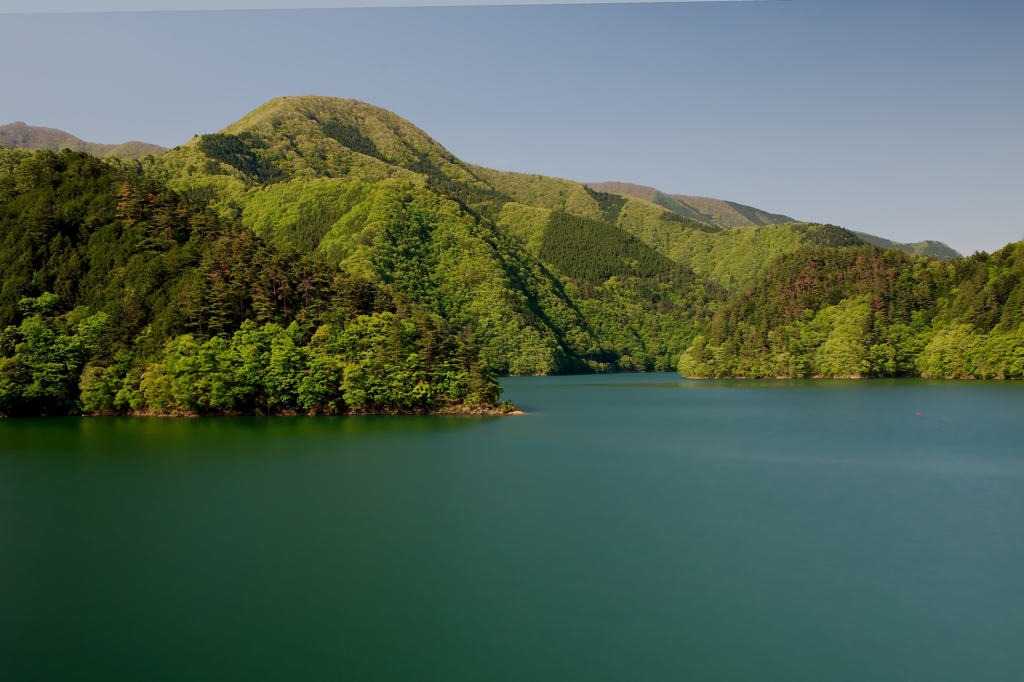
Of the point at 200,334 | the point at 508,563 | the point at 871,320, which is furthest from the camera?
the point at 871,320

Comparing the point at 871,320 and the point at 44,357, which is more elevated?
the point at 871,320

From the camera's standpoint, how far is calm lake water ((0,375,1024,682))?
14148mm

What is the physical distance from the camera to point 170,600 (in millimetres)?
16594

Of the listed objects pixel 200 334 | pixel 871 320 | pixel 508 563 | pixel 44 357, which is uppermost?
pixel 871 320

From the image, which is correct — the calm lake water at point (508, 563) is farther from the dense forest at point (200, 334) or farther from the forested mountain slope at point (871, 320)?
the forested mountain slope at point (871, 320)

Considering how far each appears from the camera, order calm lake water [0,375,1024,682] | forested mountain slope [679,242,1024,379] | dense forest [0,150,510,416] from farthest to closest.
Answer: forested mountain slope [679,242,1024,379], dense forest [0,150,510,416], calm lake water [0,375,1024,682]

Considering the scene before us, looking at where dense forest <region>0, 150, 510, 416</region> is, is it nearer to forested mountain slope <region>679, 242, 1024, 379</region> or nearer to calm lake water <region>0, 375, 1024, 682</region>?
calm lake water <region>0, 375, 1024, 682</region>

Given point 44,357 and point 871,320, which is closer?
point 44,357

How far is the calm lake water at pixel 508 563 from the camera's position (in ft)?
46.4

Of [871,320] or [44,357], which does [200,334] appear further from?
[871,320]

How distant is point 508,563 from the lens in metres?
19.8

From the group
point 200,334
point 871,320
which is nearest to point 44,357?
point 200,334

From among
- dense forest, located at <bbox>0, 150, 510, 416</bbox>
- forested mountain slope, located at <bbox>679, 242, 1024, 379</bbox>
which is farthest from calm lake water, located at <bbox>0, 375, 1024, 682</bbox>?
forested mountain slope, located at <bbox>679, 242, 1024, 379</bbox>

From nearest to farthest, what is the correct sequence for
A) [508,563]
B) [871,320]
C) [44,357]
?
[508,563], [44,357], [871,320]
